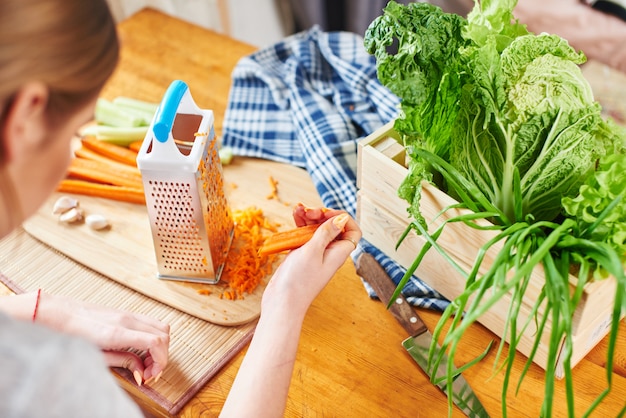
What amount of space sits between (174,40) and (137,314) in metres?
1.14

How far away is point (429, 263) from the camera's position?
1.19 meters

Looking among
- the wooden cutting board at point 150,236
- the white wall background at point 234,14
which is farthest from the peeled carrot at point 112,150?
the white wall background at point 234,14

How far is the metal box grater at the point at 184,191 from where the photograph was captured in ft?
3.56

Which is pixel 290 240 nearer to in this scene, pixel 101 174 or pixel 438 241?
pixel 438 241

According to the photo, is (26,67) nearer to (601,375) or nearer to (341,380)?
(341,380)

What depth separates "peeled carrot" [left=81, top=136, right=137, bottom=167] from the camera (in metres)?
1.51

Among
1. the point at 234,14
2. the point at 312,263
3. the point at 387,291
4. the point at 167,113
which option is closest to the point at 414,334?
the point at 387,291

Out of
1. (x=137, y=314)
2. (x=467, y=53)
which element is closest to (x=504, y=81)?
(x=467, y=53)

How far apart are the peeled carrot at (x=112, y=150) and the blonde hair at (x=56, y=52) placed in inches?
30.4

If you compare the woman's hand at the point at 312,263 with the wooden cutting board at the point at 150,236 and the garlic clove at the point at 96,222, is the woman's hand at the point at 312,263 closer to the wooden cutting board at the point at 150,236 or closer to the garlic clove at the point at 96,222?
the wooden cutting board at the point at 150,236

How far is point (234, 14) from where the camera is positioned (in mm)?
2992

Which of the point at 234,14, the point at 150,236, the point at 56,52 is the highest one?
the point at 56,52

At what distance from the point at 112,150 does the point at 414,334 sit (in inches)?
34.5

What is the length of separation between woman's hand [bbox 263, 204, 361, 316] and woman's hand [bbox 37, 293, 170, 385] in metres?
0.21
